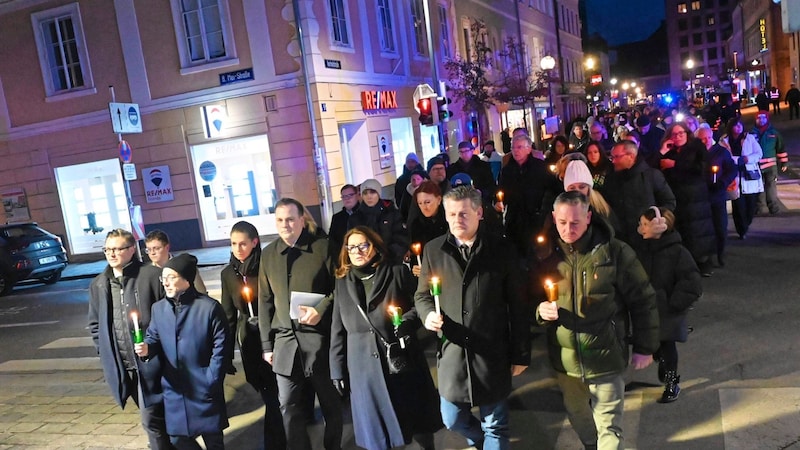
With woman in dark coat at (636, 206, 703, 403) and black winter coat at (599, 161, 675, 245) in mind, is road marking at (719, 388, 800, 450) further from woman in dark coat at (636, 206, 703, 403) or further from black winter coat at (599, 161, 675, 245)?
black winter coat at (599, 161, 675, 245)

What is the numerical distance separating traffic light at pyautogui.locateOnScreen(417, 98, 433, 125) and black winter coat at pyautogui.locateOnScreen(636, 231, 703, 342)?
38.4 ft

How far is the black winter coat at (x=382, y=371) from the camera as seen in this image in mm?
4113

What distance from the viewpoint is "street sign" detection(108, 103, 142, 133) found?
14.1 meters

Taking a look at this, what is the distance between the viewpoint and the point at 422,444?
4418 mm

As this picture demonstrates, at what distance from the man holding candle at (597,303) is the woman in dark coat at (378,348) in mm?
932

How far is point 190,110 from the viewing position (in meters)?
17.1

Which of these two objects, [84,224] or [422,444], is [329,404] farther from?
[84,224]

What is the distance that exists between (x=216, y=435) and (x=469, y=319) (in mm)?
2064

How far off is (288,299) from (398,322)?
1.19m

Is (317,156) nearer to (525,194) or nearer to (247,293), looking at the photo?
(525,194)

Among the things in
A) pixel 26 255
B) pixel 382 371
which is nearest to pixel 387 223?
pixel 382 371

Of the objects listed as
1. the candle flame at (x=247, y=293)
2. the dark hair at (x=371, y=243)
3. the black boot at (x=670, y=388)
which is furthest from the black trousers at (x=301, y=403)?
the black boot at (x=670, y=388)

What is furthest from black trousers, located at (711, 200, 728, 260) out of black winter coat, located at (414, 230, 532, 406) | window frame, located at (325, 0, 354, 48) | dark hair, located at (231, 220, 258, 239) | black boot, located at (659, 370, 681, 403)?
window frame, located at (325, 0, 354, 48)

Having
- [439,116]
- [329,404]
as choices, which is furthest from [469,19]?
[329,404]
